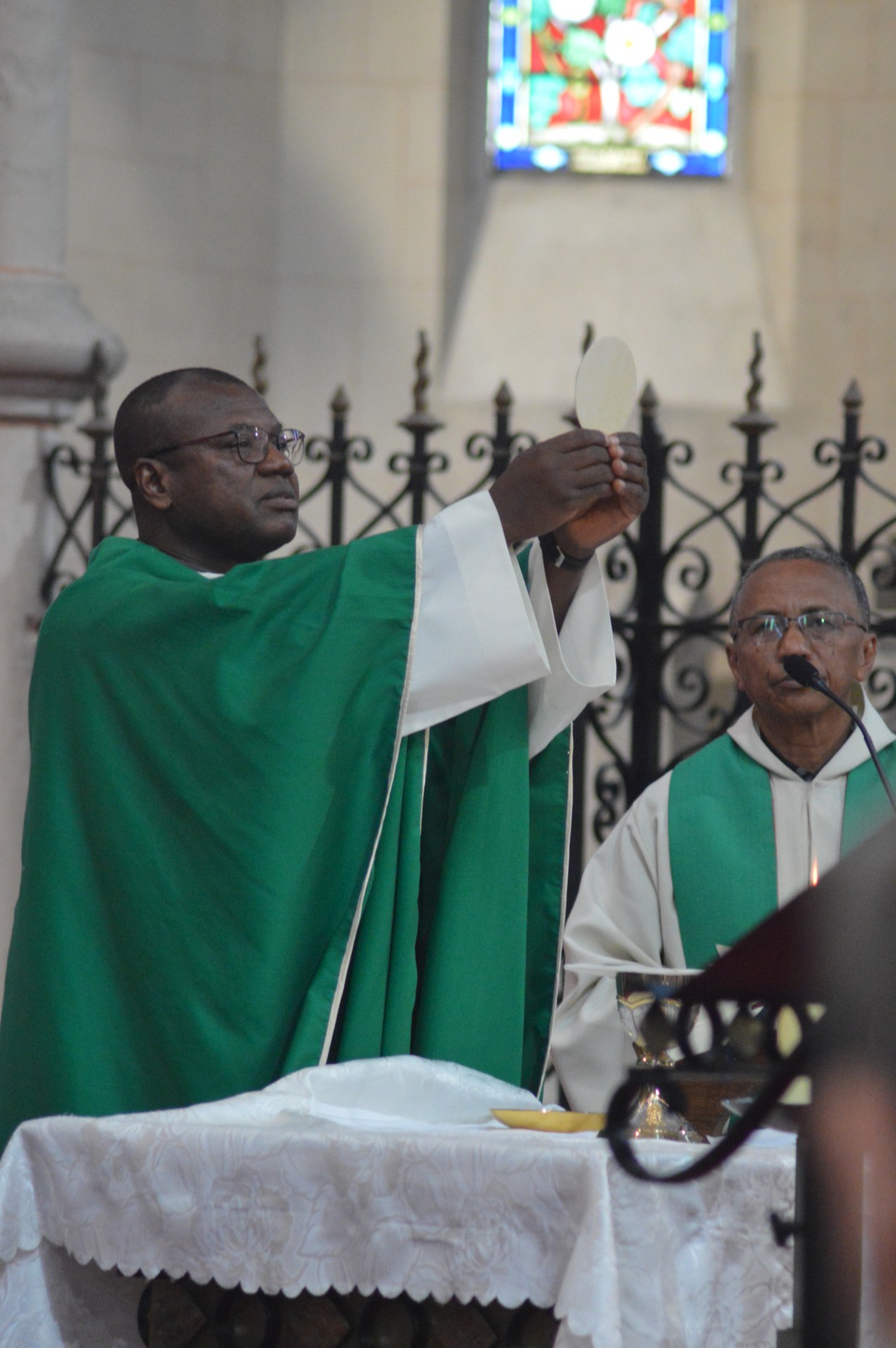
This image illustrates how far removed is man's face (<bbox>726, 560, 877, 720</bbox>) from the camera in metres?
3.94

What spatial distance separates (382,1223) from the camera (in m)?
2.30

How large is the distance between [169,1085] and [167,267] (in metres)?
5.74

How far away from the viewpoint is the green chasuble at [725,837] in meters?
3.97

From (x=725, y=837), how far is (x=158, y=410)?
139cm

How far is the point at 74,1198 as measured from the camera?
2439mm

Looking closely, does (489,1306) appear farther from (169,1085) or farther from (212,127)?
(212,127)

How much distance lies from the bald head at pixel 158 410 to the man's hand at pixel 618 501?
74 centimetres

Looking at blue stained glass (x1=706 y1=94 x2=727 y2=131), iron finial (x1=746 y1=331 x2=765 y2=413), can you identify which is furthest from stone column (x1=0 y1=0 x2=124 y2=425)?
blue stained glass (x1=706 y1=94 x2=727 y2=131)

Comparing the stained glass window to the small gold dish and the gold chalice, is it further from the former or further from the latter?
the small gold dish

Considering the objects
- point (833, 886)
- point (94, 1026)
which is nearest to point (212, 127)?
point (94, 1026)

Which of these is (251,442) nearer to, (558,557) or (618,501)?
(558,557)

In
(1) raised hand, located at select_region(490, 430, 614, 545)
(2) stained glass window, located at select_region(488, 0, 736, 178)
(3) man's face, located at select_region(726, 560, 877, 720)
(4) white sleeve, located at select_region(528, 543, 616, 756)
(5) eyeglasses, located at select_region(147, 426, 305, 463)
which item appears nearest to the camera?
(1) raised hand, located at select_region(490, 430, 614, 545)

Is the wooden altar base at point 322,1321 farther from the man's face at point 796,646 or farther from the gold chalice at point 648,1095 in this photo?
the man's face at point 796,646

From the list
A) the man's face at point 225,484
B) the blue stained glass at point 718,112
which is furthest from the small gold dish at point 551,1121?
the blue stained glass at point 718,112
